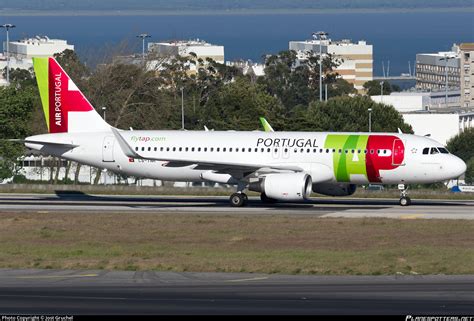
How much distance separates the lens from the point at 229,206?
181 feet

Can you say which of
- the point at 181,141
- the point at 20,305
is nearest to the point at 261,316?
the point at 20,305

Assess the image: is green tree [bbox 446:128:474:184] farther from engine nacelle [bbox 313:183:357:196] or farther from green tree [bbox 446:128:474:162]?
engine nacelle [bbox 313:183:357:196]

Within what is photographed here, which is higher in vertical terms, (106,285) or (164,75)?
(164,75)

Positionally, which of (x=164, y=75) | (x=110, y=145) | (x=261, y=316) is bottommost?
(x=261, y=316)

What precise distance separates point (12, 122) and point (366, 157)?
34.6 m

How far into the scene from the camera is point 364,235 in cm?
4428

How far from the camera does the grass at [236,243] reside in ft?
120

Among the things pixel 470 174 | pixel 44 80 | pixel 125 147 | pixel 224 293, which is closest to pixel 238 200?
pixel 125 147

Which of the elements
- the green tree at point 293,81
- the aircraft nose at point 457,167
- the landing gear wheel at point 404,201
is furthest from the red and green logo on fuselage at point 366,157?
the green tree at point 293,81

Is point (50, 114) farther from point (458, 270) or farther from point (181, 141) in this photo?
point (458, 270)

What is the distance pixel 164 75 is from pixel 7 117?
7065 cm

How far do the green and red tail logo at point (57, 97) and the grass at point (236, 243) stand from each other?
26.6ft

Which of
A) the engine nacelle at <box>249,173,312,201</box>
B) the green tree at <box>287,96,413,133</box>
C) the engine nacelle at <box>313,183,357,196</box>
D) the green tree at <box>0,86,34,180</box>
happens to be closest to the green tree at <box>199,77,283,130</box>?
the green tree at <box>287,96,413,133</box>

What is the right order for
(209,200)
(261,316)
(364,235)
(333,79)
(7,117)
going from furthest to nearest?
(333,79)
(7,117)
(209,200)
(364,235)
(261,316)
